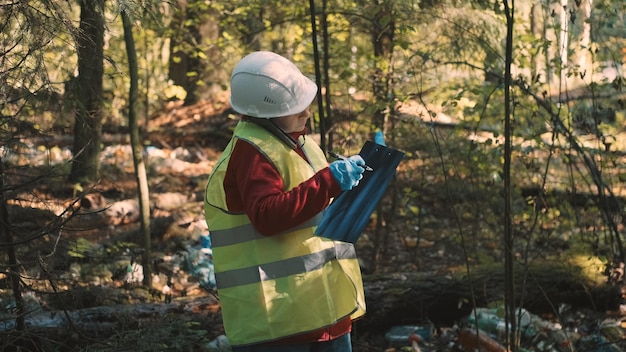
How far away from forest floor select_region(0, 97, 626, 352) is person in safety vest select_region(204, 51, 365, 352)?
972 mm

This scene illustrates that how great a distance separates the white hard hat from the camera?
2.80 m

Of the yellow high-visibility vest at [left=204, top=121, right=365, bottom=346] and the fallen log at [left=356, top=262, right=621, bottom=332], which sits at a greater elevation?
the yellow high-visibility vest at [left=204, top=121, right=365, bottom=346]

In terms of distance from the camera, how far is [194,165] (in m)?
11.8

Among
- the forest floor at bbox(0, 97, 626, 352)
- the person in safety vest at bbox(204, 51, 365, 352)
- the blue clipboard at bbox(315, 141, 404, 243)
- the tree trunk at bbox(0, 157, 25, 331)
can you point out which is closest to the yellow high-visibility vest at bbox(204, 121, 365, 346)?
the person in safety vest at bbox(204, 51, 365, 352)

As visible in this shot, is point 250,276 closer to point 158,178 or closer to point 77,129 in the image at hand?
point 77,129

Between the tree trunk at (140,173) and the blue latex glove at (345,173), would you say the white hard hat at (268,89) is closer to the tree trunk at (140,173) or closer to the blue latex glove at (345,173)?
the blue latex glove at (345,173)

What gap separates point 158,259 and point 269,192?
4.11m

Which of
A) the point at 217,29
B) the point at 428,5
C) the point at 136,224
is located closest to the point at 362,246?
the point at 136,224

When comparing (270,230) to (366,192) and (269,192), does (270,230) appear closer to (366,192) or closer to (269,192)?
(269,192)

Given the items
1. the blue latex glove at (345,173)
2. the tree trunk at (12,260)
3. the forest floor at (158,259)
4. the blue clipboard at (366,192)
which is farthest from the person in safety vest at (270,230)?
the tree trunk at (12,260)

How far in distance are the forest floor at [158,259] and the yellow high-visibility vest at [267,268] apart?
0.95 m

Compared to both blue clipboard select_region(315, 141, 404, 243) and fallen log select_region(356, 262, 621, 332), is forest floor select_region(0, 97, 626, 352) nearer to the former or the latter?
fallen log select_region(356, 262, 621, 332)

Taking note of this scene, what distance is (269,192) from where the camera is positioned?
2.65 m

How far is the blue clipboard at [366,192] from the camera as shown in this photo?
117 inches
